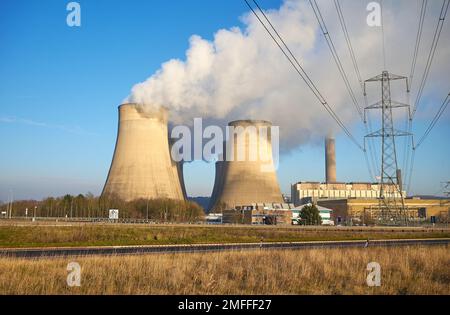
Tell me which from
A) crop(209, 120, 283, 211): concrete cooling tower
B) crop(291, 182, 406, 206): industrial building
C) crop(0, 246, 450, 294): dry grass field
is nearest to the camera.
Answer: crop(0, 246, 450, 294): dry grass field

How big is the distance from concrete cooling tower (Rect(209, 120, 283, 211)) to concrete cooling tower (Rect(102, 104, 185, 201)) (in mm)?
9183

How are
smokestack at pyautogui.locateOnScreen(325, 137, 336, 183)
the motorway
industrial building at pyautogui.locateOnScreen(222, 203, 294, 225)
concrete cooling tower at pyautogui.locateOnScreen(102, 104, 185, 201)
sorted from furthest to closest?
smokestack at pyautogui.locateOnScreen(325, 137, 336, 183) → industrial building at pyautogui.locateOnScreen(222, 203, 294, 225) → concrete cooling tower at pyautogui.locateOnScreen(102, 104, 185, 201) → the motorway

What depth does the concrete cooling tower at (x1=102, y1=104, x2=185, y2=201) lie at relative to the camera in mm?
37875

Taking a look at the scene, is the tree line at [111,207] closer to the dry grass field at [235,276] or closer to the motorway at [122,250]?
the motorway at [122,250]

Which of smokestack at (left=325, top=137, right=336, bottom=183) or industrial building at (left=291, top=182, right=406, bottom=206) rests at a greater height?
smokestack at (left=325, top=137, right=336, bottom=183)

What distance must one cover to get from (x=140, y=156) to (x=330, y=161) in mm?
58408

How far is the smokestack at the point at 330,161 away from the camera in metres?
84.2

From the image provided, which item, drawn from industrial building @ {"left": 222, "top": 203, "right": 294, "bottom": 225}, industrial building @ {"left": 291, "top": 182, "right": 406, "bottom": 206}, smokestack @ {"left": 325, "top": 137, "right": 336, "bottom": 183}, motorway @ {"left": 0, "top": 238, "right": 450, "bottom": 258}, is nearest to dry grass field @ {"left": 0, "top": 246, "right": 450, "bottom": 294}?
motorway @ {"left": 0, "top": 238, "right": 450, "bottom": 258}

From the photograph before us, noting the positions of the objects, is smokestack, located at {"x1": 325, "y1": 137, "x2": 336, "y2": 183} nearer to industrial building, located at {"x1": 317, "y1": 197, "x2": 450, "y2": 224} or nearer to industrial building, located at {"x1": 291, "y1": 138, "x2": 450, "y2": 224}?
industrial building, located at {"x1": 291, "y1": 138, "x2": 450, "y2": 224}

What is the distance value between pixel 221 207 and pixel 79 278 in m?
47.4

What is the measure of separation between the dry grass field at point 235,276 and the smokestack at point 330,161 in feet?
249

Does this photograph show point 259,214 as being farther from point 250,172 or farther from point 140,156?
point 140,156

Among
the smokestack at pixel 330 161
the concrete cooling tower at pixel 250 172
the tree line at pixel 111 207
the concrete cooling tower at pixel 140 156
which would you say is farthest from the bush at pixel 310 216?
the smokestack at pixel 330 161
